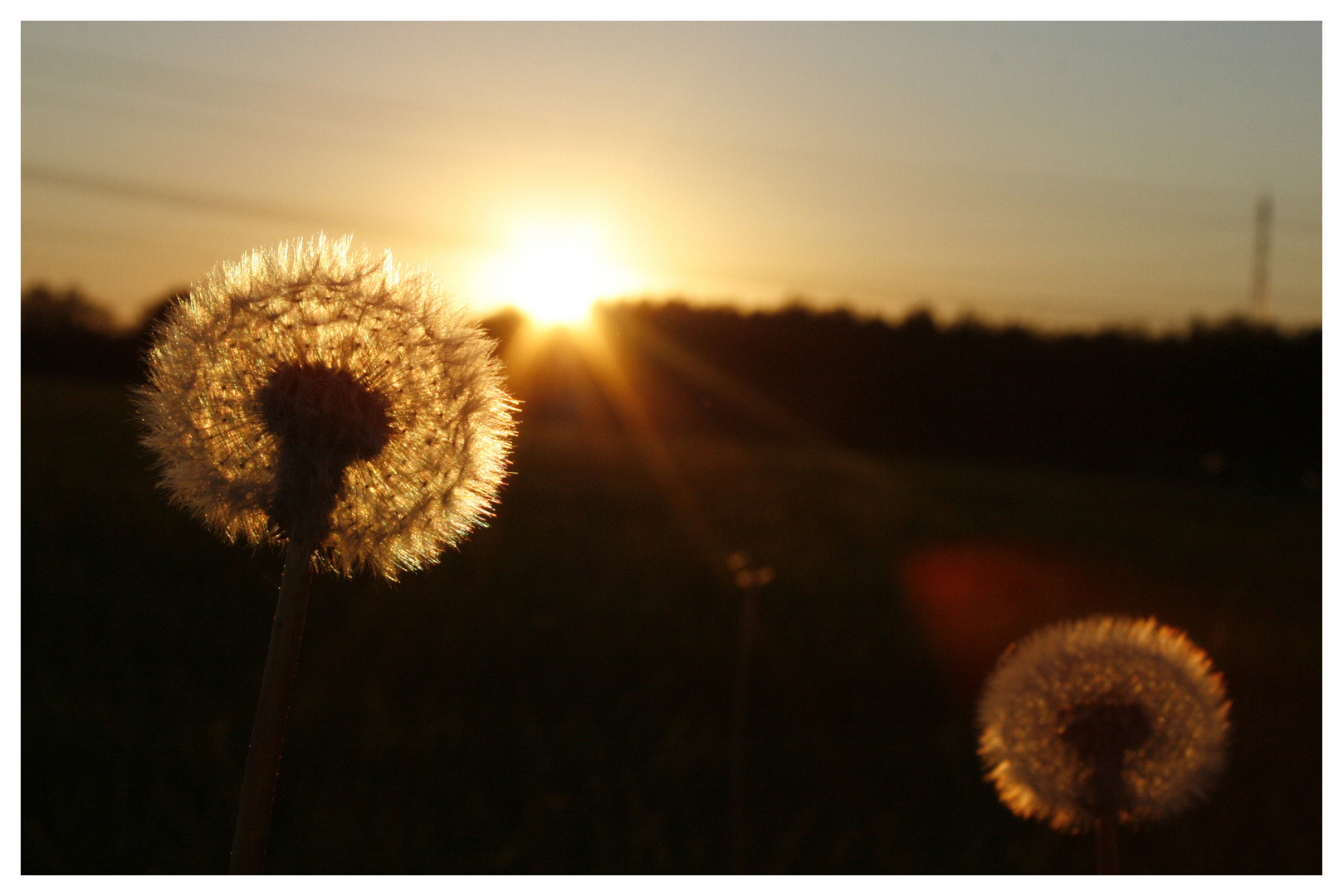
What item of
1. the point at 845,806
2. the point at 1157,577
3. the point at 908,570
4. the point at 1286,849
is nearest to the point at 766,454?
the point at 908,570

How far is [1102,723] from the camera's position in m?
2.20

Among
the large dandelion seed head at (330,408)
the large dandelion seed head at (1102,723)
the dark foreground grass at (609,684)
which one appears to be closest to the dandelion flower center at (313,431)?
the large dandelion seed head at (330,408)

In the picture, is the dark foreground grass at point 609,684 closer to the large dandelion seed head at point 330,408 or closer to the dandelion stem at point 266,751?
the large dandelion seed head at point 330,408

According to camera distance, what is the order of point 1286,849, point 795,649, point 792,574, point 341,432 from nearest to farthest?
point 341,432, point 1286,849, point 795,649, point 792,574

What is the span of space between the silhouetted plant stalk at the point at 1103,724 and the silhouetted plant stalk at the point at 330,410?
1564 mm

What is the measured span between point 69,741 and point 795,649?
8.62 metres

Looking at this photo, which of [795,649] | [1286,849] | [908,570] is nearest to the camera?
[1286,849]

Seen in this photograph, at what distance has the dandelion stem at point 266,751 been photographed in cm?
94

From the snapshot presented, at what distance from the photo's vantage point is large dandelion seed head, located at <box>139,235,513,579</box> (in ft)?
4.34

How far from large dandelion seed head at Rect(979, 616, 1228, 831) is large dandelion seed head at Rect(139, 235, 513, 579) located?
1570 mm

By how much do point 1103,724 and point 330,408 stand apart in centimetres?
195

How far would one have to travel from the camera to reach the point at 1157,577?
1405cm

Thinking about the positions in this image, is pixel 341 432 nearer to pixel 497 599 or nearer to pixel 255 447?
pixel 255 447

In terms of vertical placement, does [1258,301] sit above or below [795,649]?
above
